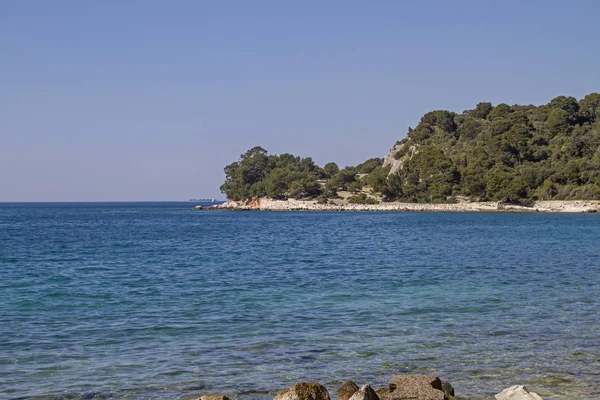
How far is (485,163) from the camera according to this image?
4609 inches

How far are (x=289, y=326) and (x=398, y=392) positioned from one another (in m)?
6.78

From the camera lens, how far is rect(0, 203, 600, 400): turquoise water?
11.2 metres

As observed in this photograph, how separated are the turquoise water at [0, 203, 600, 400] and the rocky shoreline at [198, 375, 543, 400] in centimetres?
128

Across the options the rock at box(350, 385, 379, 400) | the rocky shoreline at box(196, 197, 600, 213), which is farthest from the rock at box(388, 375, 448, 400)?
the rocky shoreline at box(196, 197, 600, 213)

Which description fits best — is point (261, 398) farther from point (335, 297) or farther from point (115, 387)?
point (335, 297)

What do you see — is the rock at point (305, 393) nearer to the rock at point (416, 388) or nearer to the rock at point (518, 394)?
the rock at point (416, 388)

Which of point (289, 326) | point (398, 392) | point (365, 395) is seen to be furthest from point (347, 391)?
point (289, 326)

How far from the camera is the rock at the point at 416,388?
880 cm

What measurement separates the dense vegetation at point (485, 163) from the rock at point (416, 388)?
9968cm

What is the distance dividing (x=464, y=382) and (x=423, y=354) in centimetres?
198

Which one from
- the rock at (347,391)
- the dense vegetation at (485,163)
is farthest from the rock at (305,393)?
the dense vegetation at (485,163)

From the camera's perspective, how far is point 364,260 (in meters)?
33.7

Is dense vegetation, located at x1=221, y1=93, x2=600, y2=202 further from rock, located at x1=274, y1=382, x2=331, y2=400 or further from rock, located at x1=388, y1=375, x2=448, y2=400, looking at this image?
rock, located at x1=274, y1=382, x2=331, y2=400

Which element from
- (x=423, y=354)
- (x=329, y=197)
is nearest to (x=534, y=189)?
(x=329, y=197)
